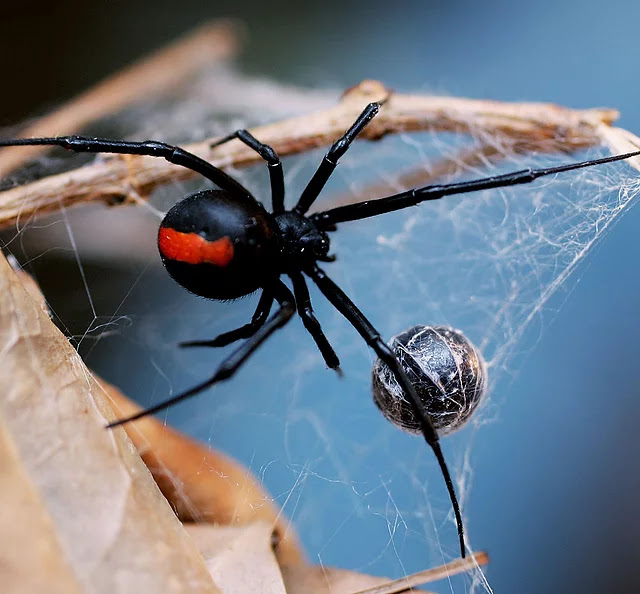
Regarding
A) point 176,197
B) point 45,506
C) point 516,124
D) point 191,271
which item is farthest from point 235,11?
point 45,506

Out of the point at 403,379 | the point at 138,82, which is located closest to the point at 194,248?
the point at 403,379

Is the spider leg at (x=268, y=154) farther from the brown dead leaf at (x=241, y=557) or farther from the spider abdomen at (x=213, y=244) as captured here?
the brown dead leaf at (x=241, y=557)

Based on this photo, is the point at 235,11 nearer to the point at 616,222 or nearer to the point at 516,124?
the point at 516,124

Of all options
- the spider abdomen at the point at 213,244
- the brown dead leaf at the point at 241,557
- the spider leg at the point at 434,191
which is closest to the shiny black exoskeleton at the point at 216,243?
the spider abdomen at the point at 213,244

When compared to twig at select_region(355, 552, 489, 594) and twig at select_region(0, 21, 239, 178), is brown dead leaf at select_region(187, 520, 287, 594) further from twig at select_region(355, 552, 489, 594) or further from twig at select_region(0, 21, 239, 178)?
twig at select_region(0, 21, 239, 178)

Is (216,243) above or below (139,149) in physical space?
below

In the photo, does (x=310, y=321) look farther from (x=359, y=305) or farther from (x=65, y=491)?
(x=65, y=491)
